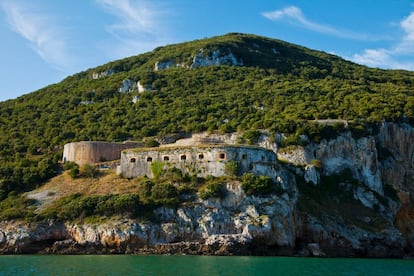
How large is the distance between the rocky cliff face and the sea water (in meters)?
2.94

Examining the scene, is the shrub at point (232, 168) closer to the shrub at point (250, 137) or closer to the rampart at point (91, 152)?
the shrub at point (250, 137)

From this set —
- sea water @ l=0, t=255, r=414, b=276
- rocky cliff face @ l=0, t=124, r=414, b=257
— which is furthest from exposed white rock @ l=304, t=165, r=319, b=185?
sea water @ l=0, t=255, r=414, b=276

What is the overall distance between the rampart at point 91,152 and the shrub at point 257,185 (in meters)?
16.0

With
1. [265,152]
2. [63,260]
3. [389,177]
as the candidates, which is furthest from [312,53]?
[63,260]

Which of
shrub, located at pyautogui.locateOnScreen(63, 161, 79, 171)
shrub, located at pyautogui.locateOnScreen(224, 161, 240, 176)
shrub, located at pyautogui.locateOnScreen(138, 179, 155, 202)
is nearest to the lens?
shrub, located at pyautogui.locateOnScreen(138, 179, 155, 202)

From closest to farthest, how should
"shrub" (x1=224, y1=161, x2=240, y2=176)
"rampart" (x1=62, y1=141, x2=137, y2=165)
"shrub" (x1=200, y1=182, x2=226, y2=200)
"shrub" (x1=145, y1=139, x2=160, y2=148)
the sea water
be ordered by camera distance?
the sea water < "shrub" (x1=200, y1=182, x2=226, y2=200) < "shrub" (x1=224, y1=161, x2=240, y2=176) < "rampart" (x1=62, y1=141, x2=137, y2=165) < "shrub" (x1=145, y1=139, x2=160, y2=148)

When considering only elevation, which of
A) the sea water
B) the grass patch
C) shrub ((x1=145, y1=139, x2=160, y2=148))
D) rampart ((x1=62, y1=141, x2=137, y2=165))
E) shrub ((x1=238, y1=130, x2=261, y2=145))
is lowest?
the sea water

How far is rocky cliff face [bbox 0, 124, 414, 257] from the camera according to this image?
1570 inches

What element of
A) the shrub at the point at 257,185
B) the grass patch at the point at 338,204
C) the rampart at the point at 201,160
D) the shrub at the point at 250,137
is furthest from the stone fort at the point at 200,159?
the shrub at the point at 250,137

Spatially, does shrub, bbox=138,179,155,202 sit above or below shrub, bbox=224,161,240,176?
below

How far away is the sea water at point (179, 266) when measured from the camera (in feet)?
92.8

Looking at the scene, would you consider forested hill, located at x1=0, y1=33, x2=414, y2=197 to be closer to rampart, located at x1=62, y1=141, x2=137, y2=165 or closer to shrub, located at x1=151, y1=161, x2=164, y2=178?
rampart, located at x1=62, y1=141, x2=137, y2=165

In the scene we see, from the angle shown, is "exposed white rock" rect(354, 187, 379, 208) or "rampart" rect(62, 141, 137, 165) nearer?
"exposed white rock" rect(354, 187, 379, 208)

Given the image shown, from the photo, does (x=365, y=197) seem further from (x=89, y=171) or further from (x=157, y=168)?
(x=89, y=171)
